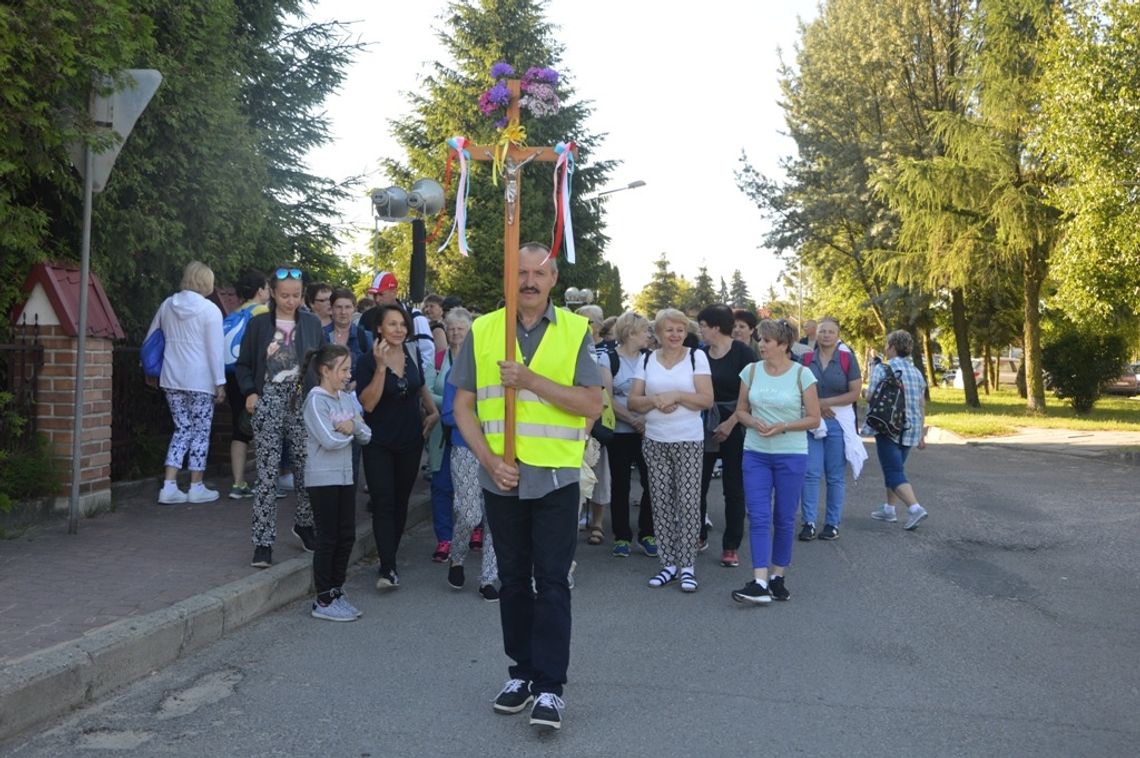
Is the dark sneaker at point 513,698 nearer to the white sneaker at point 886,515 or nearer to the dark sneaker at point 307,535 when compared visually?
the dark sneaker at point 307,535

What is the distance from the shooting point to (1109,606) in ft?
21.9

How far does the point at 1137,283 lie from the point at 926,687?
1571 cm

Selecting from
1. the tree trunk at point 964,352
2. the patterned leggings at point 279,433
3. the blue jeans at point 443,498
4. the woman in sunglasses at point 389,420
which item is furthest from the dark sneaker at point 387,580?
the tree trunk at point 964,352

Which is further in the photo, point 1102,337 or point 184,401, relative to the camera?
point 1102,337

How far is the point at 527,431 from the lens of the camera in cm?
434

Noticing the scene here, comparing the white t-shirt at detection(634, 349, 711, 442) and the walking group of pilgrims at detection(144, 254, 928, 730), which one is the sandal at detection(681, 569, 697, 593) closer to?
the walking group of pilgrims at detection(144, 254, 928, 730)

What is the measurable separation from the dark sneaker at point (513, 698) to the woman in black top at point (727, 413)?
348 cm

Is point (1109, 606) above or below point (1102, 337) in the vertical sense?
below

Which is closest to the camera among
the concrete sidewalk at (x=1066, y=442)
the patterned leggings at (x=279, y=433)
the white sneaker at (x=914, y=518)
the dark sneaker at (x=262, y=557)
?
the dark sneaker at (x=262, y=557)

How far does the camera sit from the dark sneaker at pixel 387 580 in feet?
22.0

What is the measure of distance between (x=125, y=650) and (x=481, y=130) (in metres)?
30.6

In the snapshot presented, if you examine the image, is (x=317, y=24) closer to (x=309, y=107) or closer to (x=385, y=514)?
(x=309, y=107)

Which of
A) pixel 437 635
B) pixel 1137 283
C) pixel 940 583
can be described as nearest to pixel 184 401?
pixel 437 635

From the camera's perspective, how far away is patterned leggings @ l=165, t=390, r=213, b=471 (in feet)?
28.1
